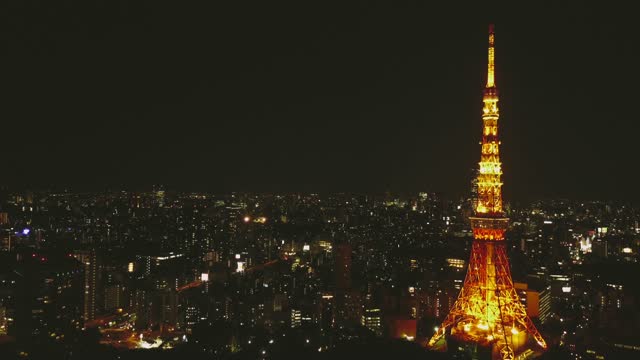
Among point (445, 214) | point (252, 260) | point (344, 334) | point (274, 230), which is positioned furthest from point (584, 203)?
point (344, 334)

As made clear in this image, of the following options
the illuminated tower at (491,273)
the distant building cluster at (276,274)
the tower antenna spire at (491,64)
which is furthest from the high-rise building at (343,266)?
the tower antenna spire at (491,64)

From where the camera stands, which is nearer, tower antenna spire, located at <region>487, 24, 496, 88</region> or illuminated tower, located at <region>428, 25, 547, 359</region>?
tower antenna spire, located at <region>487, 24, 496, 88</region>

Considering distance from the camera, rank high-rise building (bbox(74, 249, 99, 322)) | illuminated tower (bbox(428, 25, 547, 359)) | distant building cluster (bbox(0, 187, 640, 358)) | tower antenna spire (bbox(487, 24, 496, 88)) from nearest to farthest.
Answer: tower antenna spire (bbox(487, 24, 496, 88)), illuminated tower (bbox(428, 25, 547, 359)), distant building cluster (bbox(0, 187, 640, 358)), high-rise building (bbox(74, 249, 99, 322))

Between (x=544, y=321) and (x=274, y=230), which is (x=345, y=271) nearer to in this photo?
(x=544, y=321)

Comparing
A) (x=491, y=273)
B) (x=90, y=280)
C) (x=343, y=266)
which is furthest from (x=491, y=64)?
(x=90, y=280)

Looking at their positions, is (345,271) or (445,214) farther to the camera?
(445,214)

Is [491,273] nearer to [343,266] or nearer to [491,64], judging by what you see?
[491,64]

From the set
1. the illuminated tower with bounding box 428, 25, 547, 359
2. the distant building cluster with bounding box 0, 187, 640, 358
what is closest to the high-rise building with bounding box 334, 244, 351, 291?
the distant building cluster with bounding box 0, 187, 640, 358

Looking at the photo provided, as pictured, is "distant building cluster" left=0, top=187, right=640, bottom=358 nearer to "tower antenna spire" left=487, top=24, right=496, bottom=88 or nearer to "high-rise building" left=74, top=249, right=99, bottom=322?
"high-rise building" left=74, top=249, right=99, bottom=322
